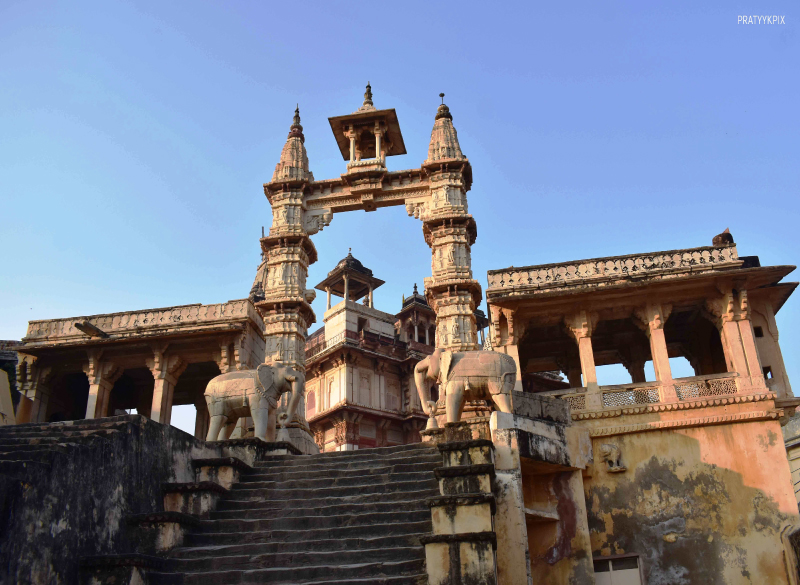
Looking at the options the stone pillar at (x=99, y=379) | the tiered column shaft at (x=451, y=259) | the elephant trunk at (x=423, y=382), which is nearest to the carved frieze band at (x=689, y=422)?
the tiered column shaft at (x=451, y=259)

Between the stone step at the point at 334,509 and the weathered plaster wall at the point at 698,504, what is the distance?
6395 mm

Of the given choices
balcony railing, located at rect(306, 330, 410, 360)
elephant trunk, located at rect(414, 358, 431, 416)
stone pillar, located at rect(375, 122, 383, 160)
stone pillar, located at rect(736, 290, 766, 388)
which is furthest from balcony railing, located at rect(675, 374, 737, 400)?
balcony railing, located at rect(306, 330, 410, 360)

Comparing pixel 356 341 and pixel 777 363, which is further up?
pixel 356 341

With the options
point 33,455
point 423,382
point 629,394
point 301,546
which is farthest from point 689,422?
point 33,455

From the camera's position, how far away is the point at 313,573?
8.33m

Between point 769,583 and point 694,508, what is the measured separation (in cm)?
184

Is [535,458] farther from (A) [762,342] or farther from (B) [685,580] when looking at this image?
(A) [762,342]

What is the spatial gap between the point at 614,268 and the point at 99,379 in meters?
15.4

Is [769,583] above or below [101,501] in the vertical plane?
below

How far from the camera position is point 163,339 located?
21.1m

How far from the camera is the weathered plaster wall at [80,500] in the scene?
7461 mm

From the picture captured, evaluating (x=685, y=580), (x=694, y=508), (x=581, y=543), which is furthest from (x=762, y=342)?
(x=581, y=543)

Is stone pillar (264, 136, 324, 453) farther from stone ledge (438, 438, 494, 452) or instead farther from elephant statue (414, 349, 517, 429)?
stone ledge (438, 438, 494, 452)

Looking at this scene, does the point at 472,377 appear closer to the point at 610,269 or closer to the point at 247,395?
the point at 247,395
